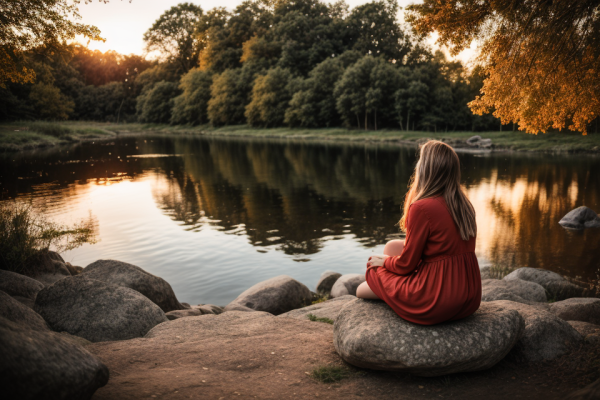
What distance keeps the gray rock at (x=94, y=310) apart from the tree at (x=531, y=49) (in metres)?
9.03

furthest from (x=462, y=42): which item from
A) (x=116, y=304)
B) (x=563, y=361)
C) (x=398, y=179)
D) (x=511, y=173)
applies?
(x=511, y=173)

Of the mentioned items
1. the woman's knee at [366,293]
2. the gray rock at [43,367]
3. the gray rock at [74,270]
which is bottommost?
the gray rock at [74,270]

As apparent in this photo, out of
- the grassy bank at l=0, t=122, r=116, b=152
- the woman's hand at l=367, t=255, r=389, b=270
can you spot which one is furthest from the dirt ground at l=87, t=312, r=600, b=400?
the grassy bank at l=0, t=122, r=116, b=152

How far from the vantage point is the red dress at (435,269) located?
4703 millimetres

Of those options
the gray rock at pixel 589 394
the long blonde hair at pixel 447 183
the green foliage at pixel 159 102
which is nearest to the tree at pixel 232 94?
the green foliage at pixel 159 102

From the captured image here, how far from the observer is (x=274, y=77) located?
265ft

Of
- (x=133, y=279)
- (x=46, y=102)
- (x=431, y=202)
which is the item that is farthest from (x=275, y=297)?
(x=46, y=102)

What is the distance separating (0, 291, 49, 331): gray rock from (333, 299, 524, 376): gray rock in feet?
13.3

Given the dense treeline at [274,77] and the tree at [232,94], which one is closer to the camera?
the dense treeline at [274,77]

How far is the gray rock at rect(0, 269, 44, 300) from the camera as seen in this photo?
26.5 ft

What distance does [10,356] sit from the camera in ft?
10.8

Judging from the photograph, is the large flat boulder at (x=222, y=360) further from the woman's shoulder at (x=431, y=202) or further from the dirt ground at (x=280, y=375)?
the woman's shoulder at (x=431, y=202)

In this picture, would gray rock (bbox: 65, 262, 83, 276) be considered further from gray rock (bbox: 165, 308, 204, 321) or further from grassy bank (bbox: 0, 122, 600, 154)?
grassy bank (bbox: 0, 122, 600, 154)

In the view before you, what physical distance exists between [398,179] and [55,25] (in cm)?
2073
